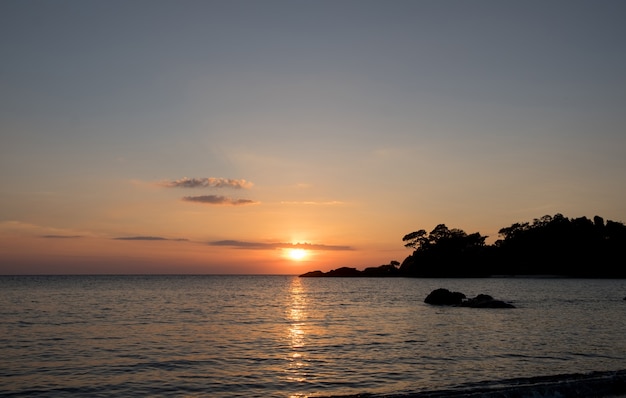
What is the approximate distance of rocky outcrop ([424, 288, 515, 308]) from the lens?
2522 inches

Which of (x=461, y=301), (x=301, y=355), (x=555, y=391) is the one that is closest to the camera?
(x=555, y=391)

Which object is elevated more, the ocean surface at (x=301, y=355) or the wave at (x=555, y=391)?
the wave at (x=555, y=391)

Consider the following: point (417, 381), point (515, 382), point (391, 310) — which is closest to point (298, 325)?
point (391, 310)

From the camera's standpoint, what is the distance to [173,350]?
3231 centimetres

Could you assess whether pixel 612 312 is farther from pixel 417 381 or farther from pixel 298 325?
pixel 417 381

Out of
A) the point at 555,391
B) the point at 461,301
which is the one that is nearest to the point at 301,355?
the point at 555,391

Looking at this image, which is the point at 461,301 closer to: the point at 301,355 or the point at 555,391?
the point at 301,355

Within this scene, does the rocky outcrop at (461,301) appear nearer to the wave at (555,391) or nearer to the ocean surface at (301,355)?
the ocean surface at (301,355)

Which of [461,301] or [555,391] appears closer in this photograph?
[555,391]

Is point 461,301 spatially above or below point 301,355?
above

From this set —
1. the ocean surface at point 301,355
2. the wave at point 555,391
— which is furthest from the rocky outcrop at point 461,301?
the wave at point 555,391

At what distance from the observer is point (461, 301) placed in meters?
71.5

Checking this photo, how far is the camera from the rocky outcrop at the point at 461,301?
64.1 m

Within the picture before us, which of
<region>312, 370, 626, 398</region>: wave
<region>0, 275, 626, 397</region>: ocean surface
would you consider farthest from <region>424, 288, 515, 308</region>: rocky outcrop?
<region>312, 370, 626, 398</region>: wave
